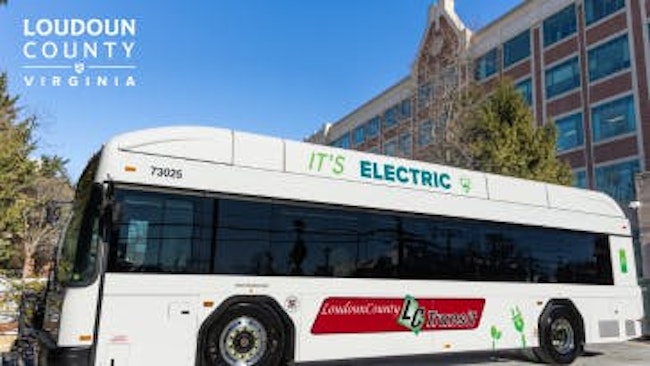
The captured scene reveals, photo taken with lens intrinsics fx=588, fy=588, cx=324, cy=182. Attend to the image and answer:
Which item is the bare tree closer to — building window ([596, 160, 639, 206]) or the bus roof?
the bus roof

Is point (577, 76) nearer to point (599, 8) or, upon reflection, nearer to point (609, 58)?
point (609, 58)

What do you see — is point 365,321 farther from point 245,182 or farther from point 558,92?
point 558,92

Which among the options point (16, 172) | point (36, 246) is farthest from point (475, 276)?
point (36, 246)

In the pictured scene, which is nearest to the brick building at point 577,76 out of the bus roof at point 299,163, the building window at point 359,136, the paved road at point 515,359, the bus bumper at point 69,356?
the building window at point 359,136

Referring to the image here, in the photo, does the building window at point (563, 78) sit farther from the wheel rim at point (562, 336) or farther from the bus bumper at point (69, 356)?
the bus bumper at point (69, 356)

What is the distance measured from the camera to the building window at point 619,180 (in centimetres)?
2988

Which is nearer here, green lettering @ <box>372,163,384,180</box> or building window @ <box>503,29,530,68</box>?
green lettering @ <box>372,163,384,180</box>

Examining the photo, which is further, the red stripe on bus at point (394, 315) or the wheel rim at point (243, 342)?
the red stripe on bus at point (394, 315)

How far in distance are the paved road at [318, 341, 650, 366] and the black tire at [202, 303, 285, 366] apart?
155cm

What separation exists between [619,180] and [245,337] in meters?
28.2

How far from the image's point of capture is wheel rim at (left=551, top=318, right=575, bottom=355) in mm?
11383

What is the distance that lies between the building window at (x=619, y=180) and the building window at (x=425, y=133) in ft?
31.8

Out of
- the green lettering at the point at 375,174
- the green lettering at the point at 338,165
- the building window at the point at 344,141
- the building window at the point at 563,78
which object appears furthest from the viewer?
the building window at the point at 344,141

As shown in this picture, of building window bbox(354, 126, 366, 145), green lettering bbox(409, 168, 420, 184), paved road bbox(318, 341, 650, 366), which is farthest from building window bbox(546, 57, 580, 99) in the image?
green lettering bbox(409, 168, 420, 184)
